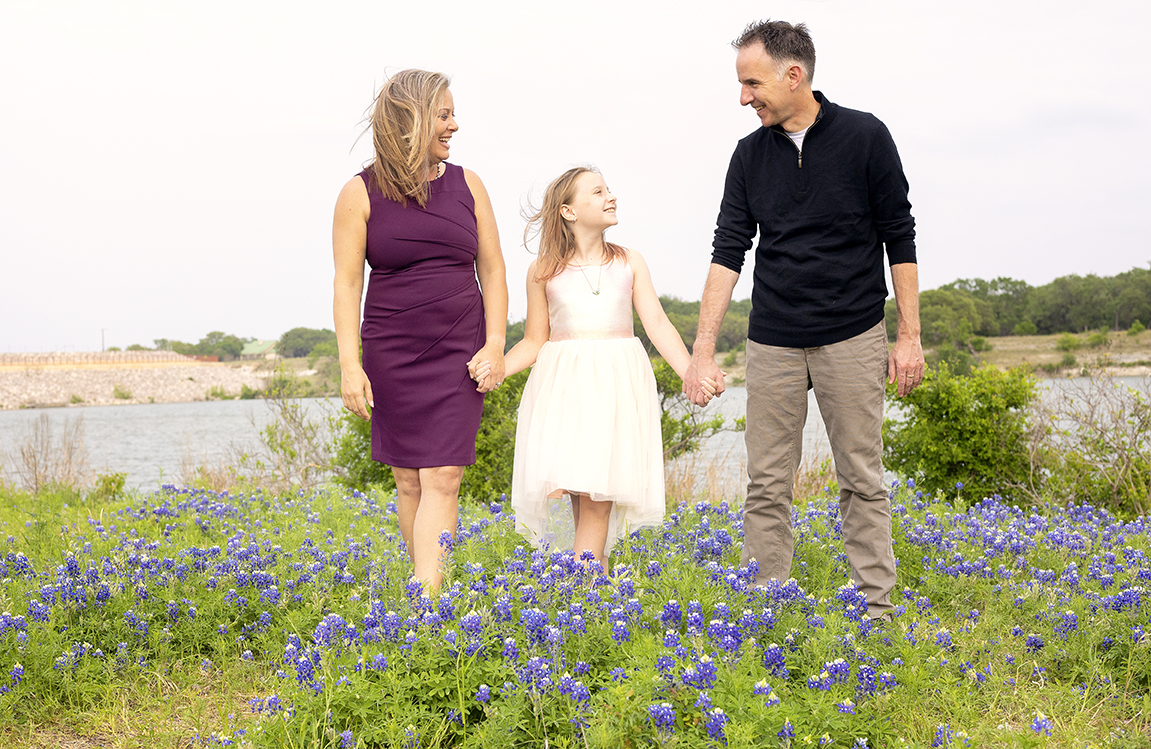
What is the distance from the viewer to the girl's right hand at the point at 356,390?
3561mm

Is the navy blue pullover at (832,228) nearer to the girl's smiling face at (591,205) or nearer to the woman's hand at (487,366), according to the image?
the girl's smiling face at (591,205)

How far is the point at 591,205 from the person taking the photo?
4043 mm

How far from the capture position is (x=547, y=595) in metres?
2.92

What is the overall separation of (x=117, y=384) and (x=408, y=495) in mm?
59095

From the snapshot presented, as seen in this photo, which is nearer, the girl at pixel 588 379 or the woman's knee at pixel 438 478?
the woman's knee at pixel 438 478

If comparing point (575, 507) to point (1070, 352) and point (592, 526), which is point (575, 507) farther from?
point (1070, 352)

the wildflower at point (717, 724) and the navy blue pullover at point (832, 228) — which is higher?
the navy blue pullover at point (832, 228)

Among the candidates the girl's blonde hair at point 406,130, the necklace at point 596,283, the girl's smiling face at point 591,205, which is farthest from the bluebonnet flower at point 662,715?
the girl's smiling face at point 591,205

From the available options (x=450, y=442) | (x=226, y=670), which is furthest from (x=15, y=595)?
(x=450, y=442)

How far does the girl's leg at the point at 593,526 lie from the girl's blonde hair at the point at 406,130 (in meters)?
1.62

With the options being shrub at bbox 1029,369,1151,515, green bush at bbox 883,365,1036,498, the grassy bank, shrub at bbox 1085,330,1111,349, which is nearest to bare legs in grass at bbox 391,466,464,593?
green bush at bbox 883,365,1036,498

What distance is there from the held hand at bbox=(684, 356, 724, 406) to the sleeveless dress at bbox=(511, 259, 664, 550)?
0.24 m

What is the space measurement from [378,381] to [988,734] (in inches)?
107

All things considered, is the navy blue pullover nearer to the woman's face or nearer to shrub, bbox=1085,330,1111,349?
the woman's face
